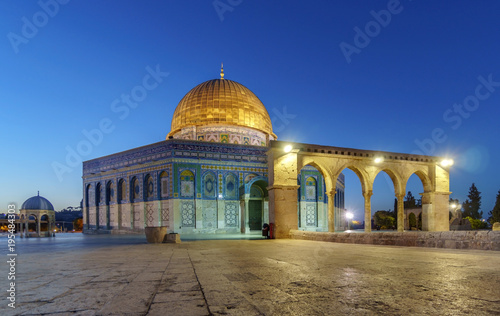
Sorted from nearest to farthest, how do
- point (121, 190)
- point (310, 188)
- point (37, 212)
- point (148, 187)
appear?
point (37, 212) < point (148, 187) < point (310, 188) < point (121, 190)

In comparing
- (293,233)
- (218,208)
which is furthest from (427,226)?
(218,208)

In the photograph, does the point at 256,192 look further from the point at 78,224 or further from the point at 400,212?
the point at 78,224

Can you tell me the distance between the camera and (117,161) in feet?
95.1

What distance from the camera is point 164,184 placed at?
25656 mm

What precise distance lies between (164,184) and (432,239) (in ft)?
65.2

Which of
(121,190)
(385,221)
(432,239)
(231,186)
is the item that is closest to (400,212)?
(432,239)

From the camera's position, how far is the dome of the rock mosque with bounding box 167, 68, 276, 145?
102ft

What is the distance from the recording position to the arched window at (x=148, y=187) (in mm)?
26517

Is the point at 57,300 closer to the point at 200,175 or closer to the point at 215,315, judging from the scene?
the point at 215,315

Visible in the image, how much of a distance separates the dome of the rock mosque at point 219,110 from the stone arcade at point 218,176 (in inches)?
3.7

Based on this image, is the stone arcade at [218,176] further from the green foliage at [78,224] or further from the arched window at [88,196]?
the green foliage at [78,224]

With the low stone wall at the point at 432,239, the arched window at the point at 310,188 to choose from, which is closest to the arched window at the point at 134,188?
the arched window at the point at 310,188

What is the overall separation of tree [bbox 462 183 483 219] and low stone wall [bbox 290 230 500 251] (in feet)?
143

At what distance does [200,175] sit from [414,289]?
2294cm
